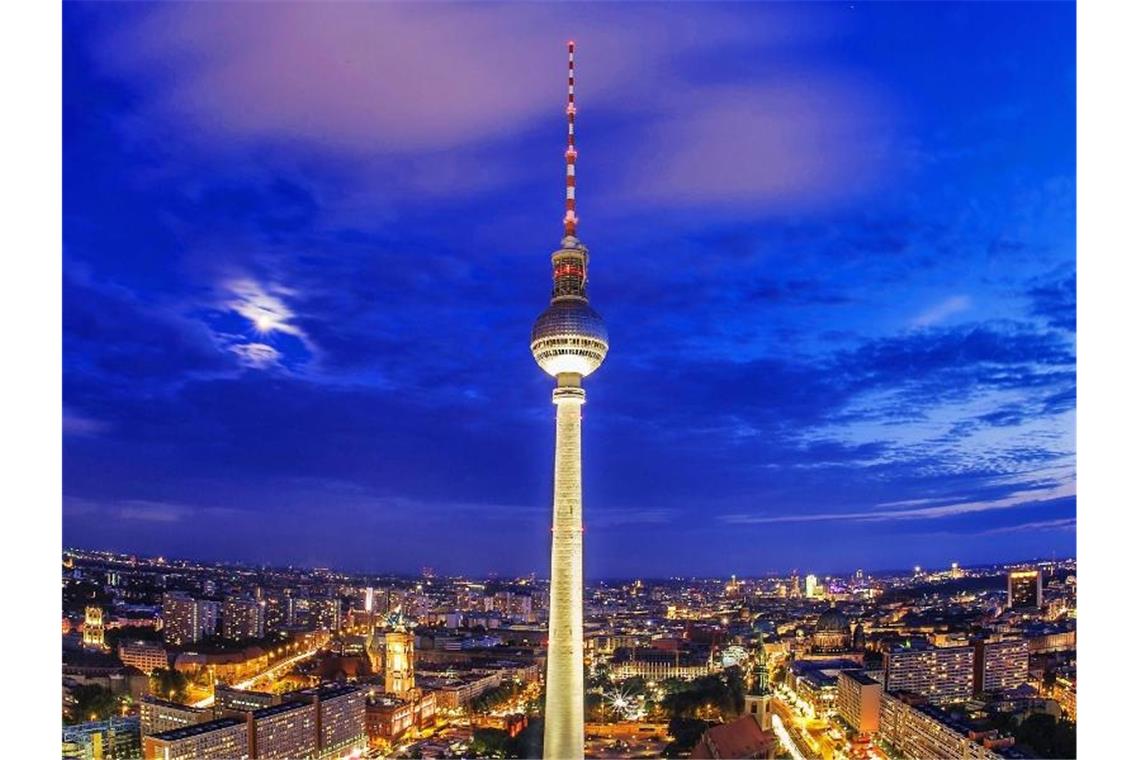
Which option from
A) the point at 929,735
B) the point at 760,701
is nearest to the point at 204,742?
the point at 760,701

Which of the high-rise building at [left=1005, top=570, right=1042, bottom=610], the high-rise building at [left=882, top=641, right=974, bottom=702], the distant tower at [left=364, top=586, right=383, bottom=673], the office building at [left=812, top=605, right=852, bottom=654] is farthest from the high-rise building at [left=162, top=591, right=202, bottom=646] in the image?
the high-rise building at [left=1005, top=570, right=1042, bottom=610]

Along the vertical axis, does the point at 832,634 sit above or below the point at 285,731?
below

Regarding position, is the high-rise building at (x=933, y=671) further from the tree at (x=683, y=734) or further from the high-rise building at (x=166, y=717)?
the high-rise building at (x=166, y=717)

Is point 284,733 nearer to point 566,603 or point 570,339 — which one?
point 566,603

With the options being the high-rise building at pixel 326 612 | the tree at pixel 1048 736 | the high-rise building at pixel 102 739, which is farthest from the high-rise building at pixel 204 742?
the high-rise building at pixel 326 612

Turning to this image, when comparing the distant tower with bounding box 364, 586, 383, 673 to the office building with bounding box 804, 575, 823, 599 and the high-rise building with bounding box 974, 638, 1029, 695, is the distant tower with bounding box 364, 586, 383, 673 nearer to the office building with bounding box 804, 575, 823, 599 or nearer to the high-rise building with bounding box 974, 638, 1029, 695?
the high-rise building with bounding box 974, 638, 1029, 695
